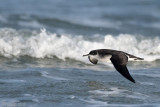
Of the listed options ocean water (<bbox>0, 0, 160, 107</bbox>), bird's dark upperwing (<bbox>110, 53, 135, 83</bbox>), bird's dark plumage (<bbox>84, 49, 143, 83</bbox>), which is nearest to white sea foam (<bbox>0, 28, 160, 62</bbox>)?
ocean water (<bbox>0, 0, 160, 107</bbox>)

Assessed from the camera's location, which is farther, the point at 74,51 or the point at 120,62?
the point at 74,51

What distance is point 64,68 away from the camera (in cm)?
1163

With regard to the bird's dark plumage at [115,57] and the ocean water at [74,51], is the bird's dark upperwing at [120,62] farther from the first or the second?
the ocean water at [74,51]

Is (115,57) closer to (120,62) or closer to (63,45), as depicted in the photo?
(120,62)

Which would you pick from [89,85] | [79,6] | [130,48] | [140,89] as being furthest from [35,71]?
[79,6]

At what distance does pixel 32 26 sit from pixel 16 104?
8522 mm

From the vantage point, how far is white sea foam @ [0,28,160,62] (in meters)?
13.1

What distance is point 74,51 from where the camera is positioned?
13.3 m

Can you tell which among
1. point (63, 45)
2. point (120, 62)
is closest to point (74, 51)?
point (63, 45)

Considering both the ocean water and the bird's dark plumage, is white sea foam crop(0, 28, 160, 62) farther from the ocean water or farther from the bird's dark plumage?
the bird's dark plumage

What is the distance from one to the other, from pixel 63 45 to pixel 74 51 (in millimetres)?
616

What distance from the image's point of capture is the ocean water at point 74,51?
8.98 m

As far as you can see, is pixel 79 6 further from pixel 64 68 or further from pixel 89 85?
pixel 89 85

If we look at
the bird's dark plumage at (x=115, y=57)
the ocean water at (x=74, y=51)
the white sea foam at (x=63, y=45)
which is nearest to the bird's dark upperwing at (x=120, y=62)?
the bird's dark plumage at (x=115, y=57)
